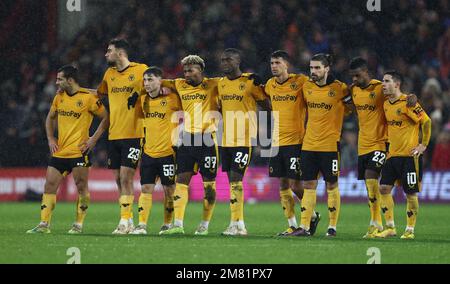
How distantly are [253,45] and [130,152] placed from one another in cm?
1276

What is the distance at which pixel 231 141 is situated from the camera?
1315 centimetres

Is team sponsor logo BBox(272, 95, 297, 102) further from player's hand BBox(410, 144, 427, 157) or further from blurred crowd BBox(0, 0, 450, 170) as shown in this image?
blurred crowd BBox(0, 0, 450, 170)

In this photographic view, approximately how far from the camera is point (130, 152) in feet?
42.8

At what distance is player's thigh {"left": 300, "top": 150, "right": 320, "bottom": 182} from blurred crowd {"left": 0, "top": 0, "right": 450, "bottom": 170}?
10519mm

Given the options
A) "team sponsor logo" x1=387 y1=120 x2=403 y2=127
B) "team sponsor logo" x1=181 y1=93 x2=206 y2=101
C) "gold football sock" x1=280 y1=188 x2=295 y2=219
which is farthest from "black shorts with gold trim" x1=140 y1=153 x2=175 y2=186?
"team sponsor logo" x1=387 y1=120 x2=403 y2=127

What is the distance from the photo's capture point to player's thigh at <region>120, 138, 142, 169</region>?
42.7ft

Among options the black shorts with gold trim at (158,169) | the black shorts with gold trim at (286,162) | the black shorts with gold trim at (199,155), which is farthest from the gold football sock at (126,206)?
the black shorts with gold trim at (286,162)

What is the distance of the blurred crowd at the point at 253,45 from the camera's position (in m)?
23.9

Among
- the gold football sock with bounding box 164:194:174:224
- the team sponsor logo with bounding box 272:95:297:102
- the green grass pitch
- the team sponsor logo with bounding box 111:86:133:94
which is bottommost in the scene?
the green grass pitch

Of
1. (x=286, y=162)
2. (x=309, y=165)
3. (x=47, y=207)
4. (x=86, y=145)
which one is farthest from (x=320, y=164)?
(x=47, y=207)

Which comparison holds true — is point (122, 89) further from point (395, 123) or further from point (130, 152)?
point (395, 123)

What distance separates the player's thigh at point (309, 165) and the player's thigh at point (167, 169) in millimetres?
1770

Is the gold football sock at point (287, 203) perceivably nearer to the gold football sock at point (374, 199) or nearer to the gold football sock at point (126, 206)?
the gold football sock at point (374, 199)

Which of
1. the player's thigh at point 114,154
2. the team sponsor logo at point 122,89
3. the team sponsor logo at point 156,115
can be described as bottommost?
the player's thigh at point 114,154
